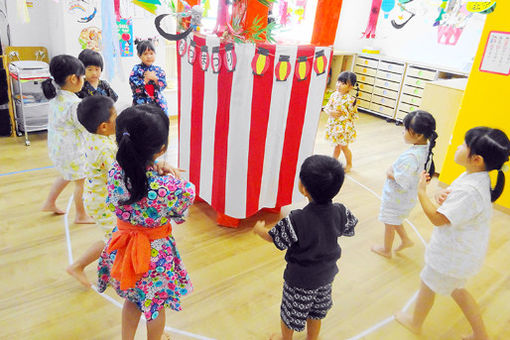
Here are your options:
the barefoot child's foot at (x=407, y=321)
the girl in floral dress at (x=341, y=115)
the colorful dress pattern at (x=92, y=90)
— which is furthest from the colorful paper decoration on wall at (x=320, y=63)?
the barefoot child's foot at (x=407, y=321)

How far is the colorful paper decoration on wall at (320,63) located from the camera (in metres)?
2.40

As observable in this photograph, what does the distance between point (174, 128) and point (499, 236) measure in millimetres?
3416

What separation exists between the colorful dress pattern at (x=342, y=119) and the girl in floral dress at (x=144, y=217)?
251 cm

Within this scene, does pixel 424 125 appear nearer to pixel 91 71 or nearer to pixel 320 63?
pixel 320 63

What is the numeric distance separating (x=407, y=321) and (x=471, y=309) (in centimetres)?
31

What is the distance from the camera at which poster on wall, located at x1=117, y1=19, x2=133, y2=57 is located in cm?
414

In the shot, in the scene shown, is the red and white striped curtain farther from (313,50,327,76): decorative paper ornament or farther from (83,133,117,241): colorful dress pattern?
(83,133,117,241): colorful dress pattern

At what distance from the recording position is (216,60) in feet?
7.47

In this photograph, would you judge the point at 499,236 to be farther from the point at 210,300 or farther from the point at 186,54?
the point at 186,54

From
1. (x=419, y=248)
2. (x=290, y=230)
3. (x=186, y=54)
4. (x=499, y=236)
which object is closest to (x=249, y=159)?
(x=186, y=54)

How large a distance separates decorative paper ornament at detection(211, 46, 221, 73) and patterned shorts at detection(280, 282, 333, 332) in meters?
1.37

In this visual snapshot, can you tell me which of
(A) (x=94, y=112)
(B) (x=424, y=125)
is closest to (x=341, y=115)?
(B) (x=424, y=125)

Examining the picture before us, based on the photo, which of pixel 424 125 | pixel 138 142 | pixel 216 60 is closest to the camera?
pixel 138 142

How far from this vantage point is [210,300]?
1929 millimetres
